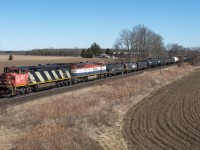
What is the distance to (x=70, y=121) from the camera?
848 inches

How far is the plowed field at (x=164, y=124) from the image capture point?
18.2 metres

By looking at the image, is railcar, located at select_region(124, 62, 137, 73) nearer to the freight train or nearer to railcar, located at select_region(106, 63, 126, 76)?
railcar, located at select_region(106, 63, 126, 76)

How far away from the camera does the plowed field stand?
1817cm

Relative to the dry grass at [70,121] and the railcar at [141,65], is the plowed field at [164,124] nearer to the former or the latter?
the dry grass at [70,121]

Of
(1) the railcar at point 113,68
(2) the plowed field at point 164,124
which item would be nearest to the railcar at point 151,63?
(1) the railcar at point 113,68

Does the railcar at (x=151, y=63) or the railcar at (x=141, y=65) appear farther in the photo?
the railcar at (x=151, y=63)

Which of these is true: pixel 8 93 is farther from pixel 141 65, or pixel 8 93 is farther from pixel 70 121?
pixel 141 65

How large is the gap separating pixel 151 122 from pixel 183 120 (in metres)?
2.34

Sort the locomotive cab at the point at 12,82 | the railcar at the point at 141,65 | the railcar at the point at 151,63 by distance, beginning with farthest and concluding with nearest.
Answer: the railcar at the point at 151,63 → the railcar at the point at 141,65 → the locomotive cab at the point at 12,82

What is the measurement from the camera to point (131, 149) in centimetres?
1728

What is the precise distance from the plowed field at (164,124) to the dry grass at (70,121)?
35.4 inches

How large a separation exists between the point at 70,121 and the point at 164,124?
646 cm

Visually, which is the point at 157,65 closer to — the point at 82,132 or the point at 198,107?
the point at 198,107

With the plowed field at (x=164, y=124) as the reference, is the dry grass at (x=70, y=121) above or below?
above
